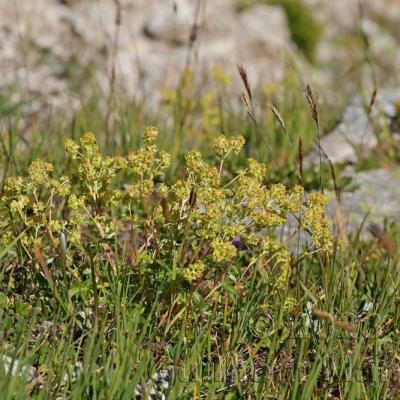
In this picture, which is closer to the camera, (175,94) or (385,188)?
(385,188)

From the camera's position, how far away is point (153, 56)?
26.5ft

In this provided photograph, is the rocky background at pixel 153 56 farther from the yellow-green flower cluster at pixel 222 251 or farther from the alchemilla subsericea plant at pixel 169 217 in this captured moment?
the yellow-green flower cluster at pixel 222 251

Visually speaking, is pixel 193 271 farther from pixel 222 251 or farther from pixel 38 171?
pixel 38 171

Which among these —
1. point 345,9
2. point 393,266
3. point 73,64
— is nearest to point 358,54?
point 345,9

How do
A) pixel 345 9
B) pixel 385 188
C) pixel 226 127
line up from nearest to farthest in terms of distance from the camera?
pixel 385 188 → pixel 226 127 → pixel 345 9

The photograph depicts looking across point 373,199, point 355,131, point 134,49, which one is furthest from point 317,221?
point 134,49

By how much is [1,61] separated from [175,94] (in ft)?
7.69

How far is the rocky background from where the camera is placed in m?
5.00

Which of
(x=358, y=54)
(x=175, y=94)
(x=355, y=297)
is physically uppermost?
(x=358, y=54)

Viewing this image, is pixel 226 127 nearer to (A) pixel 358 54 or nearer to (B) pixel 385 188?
(B) pixel 385 188

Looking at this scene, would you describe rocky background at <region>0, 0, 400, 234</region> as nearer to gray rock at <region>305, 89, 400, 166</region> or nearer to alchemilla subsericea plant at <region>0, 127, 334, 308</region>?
gray rock at <region>305, 89, 400, 166</region>

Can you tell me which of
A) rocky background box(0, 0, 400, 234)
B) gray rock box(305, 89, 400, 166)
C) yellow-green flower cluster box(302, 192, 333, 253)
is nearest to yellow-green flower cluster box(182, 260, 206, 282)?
yellow-green flower cluster box(302, 192, 333, 253)

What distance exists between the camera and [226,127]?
15.6 feet

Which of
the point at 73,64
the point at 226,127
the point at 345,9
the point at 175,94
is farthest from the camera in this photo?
the point at 345,9
